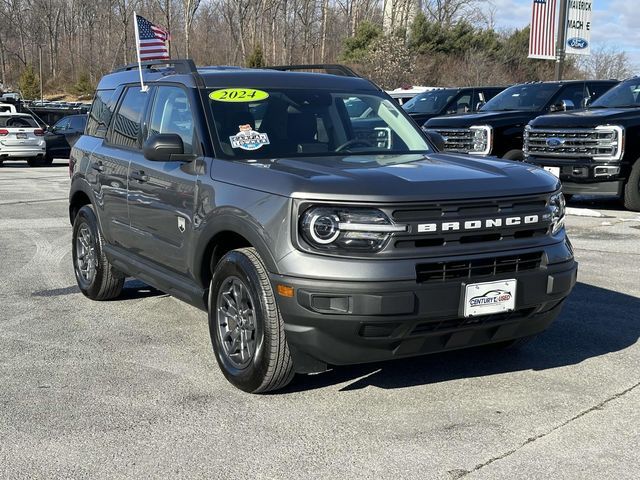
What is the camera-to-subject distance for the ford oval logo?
23.3m

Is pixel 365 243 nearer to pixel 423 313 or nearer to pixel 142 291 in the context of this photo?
pixel 423 313

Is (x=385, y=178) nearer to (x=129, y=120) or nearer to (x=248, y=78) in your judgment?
(x=248, y=78)

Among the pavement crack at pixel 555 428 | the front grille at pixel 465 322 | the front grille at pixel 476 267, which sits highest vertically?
the front grille at pixel 476 267

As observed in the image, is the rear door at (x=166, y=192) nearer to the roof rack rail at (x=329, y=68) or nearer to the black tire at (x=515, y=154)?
the roof rack rail at (x=329, y=68)

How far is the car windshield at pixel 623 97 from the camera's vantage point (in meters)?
12.7

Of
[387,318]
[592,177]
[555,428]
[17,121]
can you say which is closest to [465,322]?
[387,318]

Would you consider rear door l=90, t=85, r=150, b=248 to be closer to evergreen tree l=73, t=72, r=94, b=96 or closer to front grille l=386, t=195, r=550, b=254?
front grille l=386, t=195, r=550, b=254

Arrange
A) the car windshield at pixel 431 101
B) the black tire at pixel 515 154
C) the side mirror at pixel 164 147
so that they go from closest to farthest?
the side mirror at pixel 164 147, the black tire at pixel 515 154, the car windshield at pixel 431 101

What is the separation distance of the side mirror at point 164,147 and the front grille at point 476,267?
182 cm

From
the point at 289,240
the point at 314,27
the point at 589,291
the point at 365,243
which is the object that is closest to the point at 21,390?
the point at 289,240

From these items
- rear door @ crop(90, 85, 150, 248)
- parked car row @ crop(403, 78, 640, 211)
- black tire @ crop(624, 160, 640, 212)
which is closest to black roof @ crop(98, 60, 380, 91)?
rear door @ crop(90, 85, 150, 248)

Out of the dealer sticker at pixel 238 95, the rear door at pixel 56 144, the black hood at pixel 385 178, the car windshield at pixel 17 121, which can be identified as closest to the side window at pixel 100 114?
the dealer sticker at pixel 238 95

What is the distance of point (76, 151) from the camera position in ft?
23.7

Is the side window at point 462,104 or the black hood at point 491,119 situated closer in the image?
the black hood at point 491,119
